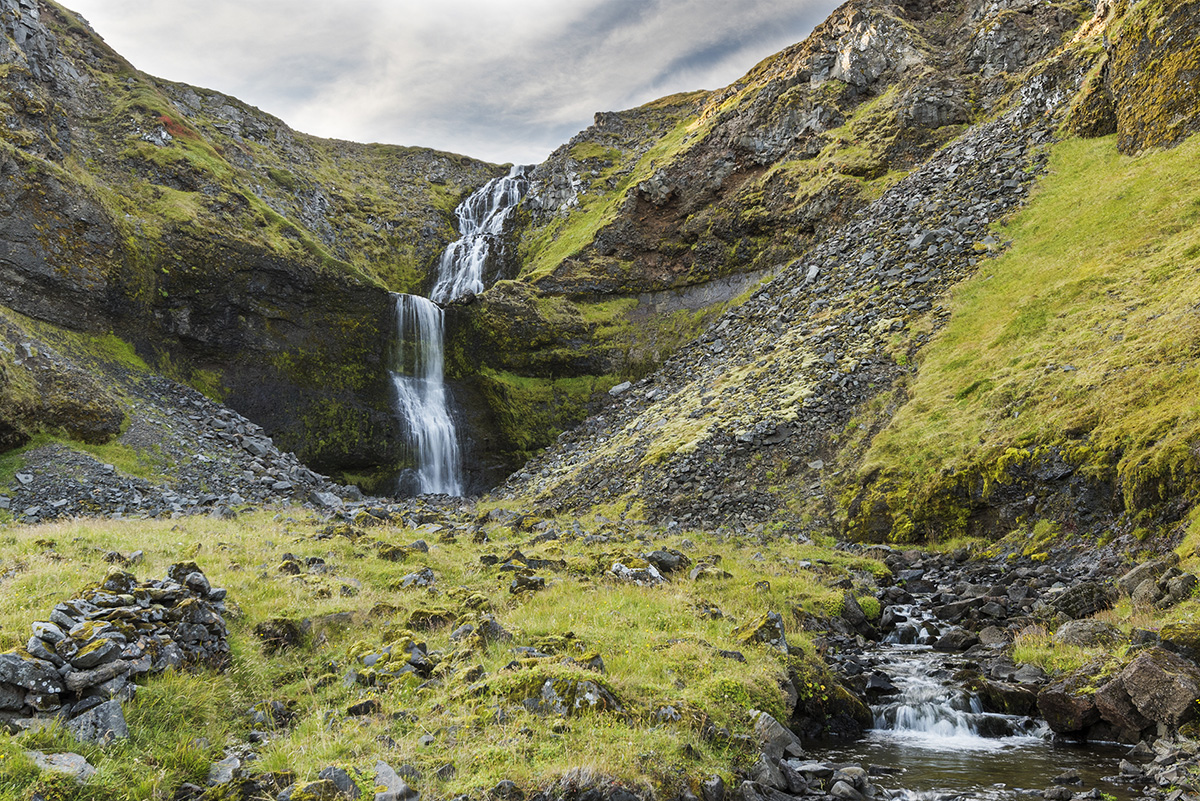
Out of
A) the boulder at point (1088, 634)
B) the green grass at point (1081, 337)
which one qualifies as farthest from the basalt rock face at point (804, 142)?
the boulder at point (1088, 634)

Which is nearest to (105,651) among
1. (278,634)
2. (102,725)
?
(102,725)

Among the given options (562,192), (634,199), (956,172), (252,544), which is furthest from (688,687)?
(562,192)

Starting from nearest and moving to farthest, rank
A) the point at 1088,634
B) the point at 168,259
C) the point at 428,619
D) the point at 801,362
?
1. the point at 1088,634
2. the point at 428,619
3. the point at 801,362
4. the point at 168,259

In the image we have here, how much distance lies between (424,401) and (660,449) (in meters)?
24.4

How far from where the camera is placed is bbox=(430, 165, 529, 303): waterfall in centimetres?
6819

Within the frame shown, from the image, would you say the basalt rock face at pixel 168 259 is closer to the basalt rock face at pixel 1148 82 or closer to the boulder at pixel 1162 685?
the boulder at pixel 1162 685

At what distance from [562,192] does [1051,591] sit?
212 feet

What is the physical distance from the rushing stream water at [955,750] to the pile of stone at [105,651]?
30.2 feet

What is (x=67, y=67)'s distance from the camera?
50.1 metres

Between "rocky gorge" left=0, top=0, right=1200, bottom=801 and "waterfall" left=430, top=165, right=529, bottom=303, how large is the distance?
389 cm

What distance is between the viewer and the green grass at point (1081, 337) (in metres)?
16.4

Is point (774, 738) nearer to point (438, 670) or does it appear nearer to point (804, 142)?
point (438, 670)

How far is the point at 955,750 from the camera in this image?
941 centimetres

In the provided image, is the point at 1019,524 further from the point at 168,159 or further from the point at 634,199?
the point at 168,159
